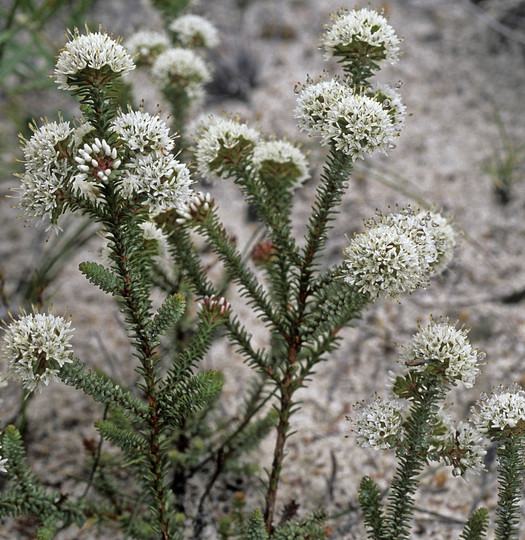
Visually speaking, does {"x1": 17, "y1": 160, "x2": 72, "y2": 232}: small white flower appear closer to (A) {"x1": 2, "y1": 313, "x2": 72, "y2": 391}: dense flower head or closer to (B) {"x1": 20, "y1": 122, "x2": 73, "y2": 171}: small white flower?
(B) {"x1": 20, "y1": 122, "x2": 73, "y2": 171}: small white flower

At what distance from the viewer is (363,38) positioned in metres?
1.68

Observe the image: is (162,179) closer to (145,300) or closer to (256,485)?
(145,300)

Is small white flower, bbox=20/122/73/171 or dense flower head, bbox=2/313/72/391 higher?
small white flower, bbox=20/122/73/171

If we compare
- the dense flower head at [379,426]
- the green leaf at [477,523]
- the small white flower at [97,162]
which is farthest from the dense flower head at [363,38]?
the green leaf at [477,523]

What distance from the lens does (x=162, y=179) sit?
1.51 m

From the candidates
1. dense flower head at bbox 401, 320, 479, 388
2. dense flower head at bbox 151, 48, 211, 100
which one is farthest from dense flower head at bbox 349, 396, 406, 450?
dense flower head at bbox 151, 48, 211, 100

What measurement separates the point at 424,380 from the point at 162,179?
97cm

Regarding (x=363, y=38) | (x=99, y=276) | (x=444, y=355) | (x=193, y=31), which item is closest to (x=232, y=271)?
(x=99, y=276)

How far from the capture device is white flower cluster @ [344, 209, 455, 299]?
157cm

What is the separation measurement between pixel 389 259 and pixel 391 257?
3 centimetres

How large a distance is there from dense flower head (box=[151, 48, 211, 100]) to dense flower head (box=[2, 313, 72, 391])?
1501mm

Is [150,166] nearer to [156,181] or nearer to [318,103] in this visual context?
[156,181]

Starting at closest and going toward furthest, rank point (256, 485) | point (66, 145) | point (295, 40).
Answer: point (66, 145) → point (256, 485) → point (295, 40)

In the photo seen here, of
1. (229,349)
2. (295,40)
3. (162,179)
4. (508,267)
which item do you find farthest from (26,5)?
(508,267)
